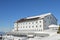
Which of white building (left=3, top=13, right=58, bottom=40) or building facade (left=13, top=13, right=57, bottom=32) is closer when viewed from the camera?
white building (left=3, top=13, right=58, bottom=40)

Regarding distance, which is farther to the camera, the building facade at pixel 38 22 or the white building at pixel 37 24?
the building facade at pixel 38 22

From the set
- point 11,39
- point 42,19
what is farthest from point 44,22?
point 11,39

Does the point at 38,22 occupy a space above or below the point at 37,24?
above

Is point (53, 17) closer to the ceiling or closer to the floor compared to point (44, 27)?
closer to the ceiling

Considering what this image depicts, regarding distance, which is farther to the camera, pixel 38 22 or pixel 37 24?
pixel 37 24

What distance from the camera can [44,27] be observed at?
55062 mm

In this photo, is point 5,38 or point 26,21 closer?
point 5,38

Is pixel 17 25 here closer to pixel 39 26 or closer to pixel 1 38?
pixel 39 26

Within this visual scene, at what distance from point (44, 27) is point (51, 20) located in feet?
15.7

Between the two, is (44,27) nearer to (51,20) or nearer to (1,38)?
(51,20)

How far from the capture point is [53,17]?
193 ft

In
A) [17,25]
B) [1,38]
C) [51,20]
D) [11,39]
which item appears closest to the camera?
[11,39]

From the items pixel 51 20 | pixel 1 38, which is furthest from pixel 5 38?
pixel 51 20

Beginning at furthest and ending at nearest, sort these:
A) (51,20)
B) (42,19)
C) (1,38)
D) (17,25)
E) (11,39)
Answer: (17,25) → (51,20) → (42,19) → (1,38) → (11,39)
